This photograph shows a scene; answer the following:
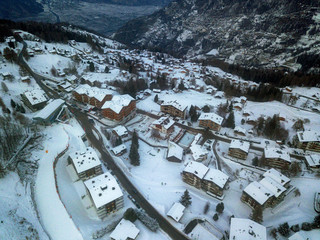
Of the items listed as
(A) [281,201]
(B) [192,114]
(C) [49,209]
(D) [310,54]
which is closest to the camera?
(C) [49,209]

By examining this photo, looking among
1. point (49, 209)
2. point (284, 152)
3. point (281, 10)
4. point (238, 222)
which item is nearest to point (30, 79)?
point (49, 209)

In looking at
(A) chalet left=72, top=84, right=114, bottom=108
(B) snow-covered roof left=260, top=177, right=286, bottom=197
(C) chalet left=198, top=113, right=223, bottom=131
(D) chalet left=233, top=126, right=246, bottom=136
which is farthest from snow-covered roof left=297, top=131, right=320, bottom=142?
(A) chalet left=72, top=84, right=114, bottom=108

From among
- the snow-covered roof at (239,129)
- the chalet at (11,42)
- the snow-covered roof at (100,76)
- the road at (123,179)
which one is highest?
the chalet at (11,42)

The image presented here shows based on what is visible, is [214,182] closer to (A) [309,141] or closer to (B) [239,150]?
(B) [239,150]

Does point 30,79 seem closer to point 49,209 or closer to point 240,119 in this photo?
→ point 49,209

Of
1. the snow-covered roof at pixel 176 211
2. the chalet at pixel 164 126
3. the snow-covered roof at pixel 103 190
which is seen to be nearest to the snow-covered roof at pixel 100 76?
the chalet at pixel 164 126

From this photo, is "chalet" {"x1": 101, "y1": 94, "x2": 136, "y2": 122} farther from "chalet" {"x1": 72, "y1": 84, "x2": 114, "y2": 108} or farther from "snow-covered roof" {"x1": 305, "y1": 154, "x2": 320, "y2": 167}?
"snow-covered roof" {"x1": 305, "y1": 154, "x2": 320, "y2": 167}

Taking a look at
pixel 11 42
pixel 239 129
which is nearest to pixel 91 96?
pixel 239 129

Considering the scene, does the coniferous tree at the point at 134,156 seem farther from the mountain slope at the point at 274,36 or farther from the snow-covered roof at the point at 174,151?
the mountain slope at the point at 274,36
